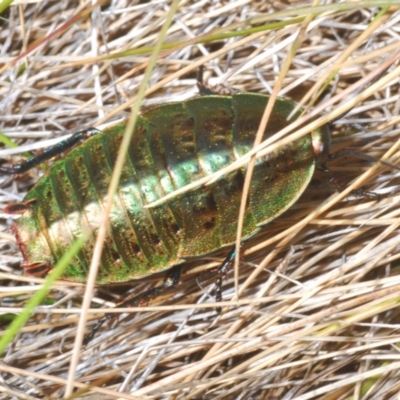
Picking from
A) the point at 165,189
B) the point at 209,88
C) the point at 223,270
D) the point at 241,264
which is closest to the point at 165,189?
the point at 165,189

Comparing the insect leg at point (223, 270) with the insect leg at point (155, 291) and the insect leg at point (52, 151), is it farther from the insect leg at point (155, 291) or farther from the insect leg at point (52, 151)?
the insect leg at point (52, 151)

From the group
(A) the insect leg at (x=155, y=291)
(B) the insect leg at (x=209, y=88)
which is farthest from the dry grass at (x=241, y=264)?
(A) the insect leg at (x=155, y=291)

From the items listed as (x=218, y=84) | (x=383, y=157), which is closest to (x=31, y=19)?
(x=218, y=84)

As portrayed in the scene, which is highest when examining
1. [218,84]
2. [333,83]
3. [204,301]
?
[218,84]

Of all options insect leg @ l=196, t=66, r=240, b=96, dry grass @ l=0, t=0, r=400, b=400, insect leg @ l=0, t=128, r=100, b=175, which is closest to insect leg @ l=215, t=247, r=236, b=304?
dry grass @ l=0, t=0, r=400, b=400

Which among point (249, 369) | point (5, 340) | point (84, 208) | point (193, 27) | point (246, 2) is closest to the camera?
point (5, 340)

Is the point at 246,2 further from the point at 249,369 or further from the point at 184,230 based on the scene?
the point at 249,369

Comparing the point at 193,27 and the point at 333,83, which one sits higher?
the point at 193,27

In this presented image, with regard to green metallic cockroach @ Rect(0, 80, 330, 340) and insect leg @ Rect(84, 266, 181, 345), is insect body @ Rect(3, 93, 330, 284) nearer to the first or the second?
green metallic cockroach @ Rect(0, 80, 330, 340)
